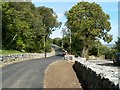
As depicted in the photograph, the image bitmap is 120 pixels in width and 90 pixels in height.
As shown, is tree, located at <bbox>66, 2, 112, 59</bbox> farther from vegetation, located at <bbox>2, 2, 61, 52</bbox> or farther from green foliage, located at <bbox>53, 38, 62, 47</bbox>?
green foliage, located at <bbox>53, 38, 62, 47</bbox>

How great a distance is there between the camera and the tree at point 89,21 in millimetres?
64287

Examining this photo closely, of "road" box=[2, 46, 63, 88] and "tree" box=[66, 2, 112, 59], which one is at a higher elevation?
"tree" box=[66, 2, 112, 59]

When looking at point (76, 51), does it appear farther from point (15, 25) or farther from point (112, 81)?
point (112, 81)

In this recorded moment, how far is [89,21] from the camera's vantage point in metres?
63.6

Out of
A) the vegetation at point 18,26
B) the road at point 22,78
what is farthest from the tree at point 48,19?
the road at point 22,78

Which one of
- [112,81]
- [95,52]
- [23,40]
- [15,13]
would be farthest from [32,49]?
[112,81]

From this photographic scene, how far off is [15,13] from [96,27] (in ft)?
54.0

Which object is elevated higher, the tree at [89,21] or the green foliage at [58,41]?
the tree at [89,21]

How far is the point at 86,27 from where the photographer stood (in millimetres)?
64375

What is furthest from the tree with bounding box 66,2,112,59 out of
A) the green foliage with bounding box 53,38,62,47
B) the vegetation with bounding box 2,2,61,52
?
the green foliage with bounding box 53,38,62,47

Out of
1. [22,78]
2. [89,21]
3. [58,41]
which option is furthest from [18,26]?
[58,41]

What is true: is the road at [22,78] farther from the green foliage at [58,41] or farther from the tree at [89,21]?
the green foliage at [58,41]

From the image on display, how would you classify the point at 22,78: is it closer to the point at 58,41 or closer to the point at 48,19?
the point at 48,19

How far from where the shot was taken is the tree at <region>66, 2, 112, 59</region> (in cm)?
6429
